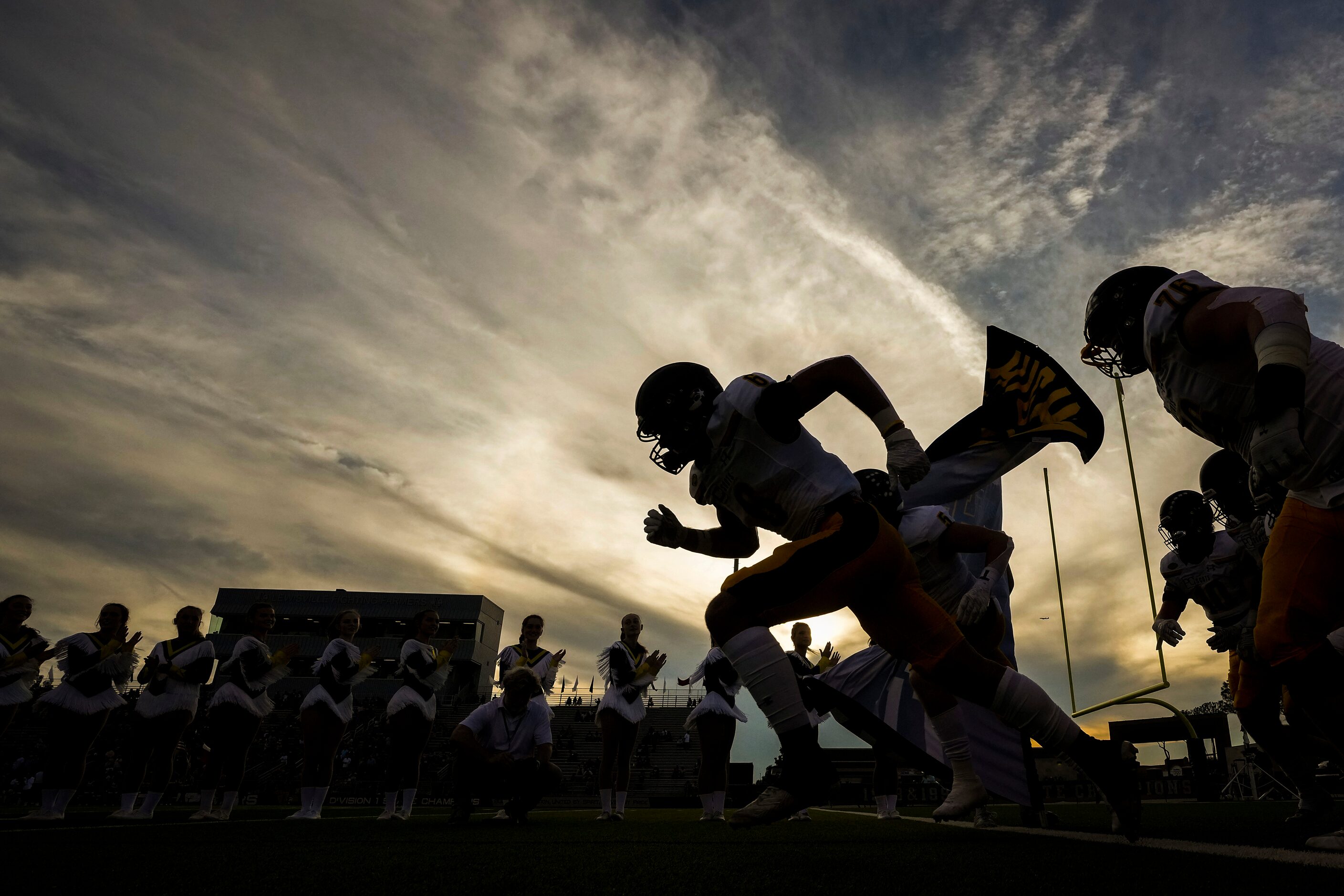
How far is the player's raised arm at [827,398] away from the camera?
3166mm

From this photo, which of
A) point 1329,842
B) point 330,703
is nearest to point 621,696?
point 330,703

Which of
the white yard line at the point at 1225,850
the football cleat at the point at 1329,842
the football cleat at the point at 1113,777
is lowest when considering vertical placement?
the white yard line at the point at 1225,850

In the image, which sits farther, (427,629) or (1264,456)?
(427,629)

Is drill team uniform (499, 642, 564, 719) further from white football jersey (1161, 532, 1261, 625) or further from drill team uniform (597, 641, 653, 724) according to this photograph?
white football jersey (1161, 532, 1261, 625)

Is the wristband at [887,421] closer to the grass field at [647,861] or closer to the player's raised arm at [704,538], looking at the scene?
the player's raised arm at [704,538]

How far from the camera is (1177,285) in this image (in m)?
3.23

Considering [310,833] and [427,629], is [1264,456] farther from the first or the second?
[427,629]

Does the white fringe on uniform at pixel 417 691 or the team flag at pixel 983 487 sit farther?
the white fringe on uniform at pixel 417 691

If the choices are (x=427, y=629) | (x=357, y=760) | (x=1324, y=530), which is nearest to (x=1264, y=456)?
(x=1324, y=530)

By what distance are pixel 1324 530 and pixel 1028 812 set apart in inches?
134

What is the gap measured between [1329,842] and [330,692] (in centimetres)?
894

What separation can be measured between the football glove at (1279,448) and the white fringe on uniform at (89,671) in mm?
9289

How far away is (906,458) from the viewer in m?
3.06

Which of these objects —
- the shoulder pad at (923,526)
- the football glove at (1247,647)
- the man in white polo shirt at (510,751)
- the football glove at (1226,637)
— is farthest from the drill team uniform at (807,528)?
the man in white polo shirt at (510,751)
